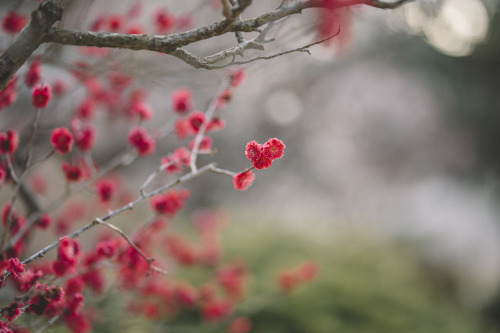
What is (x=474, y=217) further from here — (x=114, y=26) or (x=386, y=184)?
(x=114, y=26)

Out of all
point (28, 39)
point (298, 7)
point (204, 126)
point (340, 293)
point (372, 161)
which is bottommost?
point (372, 161)

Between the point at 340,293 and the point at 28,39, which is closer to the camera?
the point at 28,39

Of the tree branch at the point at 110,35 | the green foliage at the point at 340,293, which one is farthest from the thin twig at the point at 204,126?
the green foliage at the point at 340,293

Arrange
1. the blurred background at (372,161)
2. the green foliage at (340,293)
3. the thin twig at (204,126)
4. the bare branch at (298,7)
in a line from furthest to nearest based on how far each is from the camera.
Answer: the blurred background at (372,161) → the green foliage at (340,293) → the thin twig at (204,126) → the bare branch at (298,7)

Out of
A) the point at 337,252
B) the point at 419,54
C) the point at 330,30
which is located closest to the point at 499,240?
the point at 337,252

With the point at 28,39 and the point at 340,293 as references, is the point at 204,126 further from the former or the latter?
the point at 340,293

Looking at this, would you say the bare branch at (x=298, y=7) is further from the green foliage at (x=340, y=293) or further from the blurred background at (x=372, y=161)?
the green foliage at (x=340, y=293)

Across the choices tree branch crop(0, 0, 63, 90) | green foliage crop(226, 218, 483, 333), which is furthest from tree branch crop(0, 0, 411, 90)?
green foliage crop(226, 218, 483, 333)

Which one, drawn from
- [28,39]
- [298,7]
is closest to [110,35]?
[28,39]

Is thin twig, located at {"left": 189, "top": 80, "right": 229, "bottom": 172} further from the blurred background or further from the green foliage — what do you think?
the green foliage
